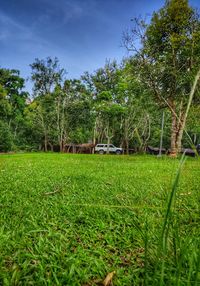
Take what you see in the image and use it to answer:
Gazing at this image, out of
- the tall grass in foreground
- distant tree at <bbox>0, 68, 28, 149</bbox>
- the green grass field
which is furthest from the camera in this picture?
distant tree at <bbox>0, 68, 28, 149</bbox>

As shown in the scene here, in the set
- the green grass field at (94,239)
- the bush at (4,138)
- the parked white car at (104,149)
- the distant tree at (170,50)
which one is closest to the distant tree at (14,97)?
the bush at (4,138)

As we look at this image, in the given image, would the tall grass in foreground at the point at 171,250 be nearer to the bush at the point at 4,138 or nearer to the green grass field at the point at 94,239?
the green grass field at the point at 94,239

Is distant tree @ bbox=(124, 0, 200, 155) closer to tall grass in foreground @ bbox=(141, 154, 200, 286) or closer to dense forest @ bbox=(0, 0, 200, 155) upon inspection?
dense forest @ bbox=(0, 0, 200, 155)

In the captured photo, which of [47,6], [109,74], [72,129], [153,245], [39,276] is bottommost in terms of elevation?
[39,276]

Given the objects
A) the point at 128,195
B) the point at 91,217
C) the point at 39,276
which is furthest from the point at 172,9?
the point at 39,276

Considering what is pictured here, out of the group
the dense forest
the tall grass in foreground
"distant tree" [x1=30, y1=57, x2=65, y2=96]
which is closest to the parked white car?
the dense forest

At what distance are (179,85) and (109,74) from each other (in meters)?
14.3

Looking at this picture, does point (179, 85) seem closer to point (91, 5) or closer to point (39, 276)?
point (91, 5)

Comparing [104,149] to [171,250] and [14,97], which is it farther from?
[171,250]

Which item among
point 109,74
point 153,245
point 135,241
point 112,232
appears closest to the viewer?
point 153,245

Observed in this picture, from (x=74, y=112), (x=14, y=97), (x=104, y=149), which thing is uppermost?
(x=14, y=97)

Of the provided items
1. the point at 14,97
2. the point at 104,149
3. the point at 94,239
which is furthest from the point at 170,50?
the point at 14,97

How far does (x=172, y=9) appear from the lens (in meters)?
9.30

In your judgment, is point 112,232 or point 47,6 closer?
point 112,232
